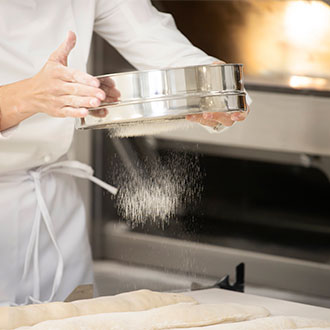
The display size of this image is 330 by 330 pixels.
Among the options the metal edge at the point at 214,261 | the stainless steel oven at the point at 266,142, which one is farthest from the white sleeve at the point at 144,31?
the stainless steel oven at the point at 266,142

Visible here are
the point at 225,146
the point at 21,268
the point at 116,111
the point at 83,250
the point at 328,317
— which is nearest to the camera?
the point at 116,111

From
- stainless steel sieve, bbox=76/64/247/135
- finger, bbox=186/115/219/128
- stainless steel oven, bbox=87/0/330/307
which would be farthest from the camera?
stainless steel oven, bbox=87/0/330/307

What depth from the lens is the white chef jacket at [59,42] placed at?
1407 mm

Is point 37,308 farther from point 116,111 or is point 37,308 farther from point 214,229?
point 214,229

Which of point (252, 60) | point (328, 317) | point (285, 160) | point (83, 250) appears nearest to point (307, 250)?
point (285, 160)

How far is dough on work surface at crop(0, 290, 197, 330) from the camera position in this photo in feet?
3.61

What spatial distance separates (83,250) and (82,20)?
526mm

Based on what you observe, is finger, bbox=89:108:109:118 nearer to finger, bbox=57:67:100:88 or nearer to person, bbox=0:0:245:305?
finger, bbox=57:67:100:88

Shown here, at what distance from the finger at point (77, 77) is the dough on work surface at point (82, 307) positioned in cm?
38

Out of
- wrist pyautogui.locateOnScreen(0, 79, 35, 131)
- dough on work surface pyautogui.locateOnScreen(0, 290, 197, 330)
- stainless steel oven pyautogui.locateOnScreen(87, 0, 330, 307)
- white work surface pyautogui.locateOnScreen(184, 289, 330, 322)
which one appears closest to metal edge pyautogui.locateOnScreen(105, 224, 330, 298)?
stainless steel oven pyautogui.locateOnScreen(87, 0, 330, 307)

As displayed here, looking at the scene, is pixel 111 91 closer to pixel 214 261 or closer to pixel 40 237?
pixel 40 237

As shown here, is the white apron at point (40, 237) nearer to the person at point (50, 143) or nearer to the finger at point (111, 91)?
the person at point (50, 143)

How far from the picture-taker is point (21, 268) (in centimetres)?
152

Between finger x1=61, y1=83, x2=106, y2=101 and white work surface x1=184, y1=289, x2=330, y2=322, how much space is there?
0.49 meters
